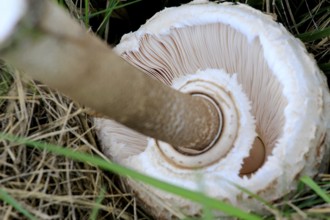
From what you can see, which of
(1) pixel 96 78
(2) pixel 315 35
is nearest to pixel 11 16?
(1) pixel 96 78

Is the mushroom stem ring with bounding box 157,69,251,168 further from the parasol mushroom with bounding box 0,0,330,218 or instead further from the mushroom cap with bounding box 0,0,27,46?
the mushroom cap with bounding box 0,0,27,46

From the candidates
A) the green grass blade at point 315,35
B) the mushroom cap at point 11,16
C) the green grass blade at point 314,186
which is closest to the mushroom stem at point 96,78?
the mushroom cap at point 11,16

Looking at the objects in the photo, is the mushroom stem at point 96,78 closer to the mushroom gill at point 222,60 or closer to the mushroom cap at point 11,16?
the mushroom cap at point 11,16

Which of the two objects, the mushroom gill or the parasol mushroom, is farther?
the mushroom gill

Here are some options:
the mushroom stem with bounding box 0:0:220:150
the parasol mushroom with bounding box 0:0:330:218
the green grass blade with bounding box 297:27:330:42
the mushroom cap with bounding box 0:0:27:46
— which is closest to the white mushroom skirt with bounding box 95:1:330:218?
the parasol mushroom with bounding box 0:0:330:218

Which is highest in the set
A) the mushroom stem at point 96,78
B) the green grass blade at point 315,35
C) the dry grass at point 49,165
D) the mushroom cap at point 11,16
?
the mushroom cap at point 11,16

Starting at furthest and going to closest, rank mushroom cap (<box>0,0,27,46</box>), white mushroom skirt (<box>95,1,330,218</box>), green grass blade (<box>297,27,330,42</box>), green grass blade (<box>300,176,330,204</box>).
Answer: green grass blade (<box>297,27,330,42</box>), white mushroom skirt (<box>95,1,330,218</box>), green grass blade (<box>300,176,330,204</box>), mushroom cap (<box>0,0,27,46</box>)

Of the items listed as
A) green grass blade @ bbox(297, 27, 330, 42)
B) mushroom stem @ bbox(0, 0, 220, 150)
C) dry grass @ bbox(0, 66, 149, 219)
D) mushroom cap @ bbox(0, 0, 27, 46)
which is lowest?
dry grass @ bbox(0, 66, 149, 219)

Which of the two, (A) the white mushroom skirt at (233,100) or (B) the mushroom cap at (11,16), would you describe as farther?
(A) the white mushroom skirt at (233,100)

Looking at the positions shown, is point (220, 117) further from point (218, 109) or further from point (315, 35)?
point (315, 35)
